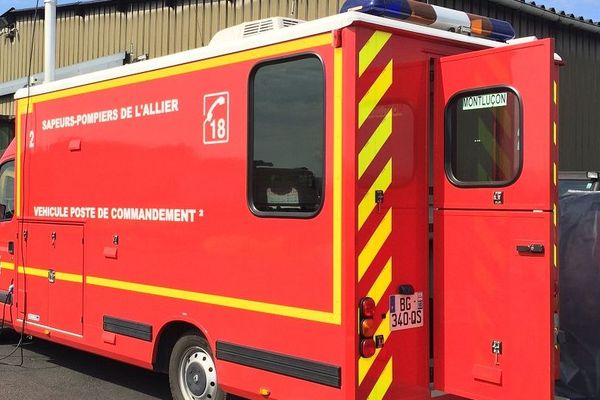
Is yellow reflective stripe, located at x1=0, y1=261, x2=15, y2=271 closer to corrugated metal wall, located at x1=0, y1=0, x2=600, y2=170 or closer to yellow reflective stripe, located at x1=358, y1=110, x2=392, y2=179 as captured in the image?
corrugated metal wall, located at x1=0, y1=0, x2=600, y2=170

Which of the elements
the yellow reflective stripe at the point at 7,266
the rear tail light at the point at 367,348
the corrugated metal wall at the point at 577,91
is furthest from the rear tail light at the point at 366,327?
the corrugated metal wall at the point at 577,91

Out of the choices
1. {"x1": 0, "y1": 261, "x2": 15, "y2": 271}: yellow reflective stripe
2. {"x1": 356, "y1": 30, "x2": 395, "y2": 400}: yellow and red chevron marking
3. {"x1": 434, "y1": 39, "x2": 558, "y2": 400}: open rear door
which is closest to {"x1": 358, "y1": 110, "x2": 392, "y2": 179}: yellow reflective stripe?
{"x1": 356, "y1": 30, "x2": 395, "y2": 400}: yellow and red chevron marking

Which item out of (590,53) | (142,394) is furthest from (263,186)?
(590,53)

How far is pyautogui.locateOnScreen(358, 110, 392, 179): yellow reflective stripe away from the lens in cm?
385

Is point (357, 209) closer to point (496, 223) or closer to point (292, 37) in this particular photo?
point (496, 223)

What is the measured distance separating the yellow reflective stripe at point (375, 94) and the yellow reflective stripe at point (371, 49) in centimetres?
11

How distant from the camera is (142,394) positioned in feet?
19.2

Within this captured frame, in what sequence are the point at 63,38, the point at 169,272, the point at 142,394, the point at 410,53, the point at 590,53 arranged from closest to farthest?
the point at 410,53, the point at 169,272, the point at 142,394, the point at 590,53, the point at 63,38

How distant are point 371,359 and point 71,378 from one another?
12.0 ft

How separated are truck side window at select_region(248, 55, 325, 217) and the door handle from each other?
1.16 meters

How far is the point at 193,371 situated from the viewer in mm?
4918

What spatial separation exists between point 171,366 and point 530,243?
9.09 feet

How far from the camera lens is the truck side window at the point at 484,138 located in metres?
3.90

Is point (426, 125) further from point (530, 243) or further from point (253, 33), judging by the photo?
point (253, 33)
